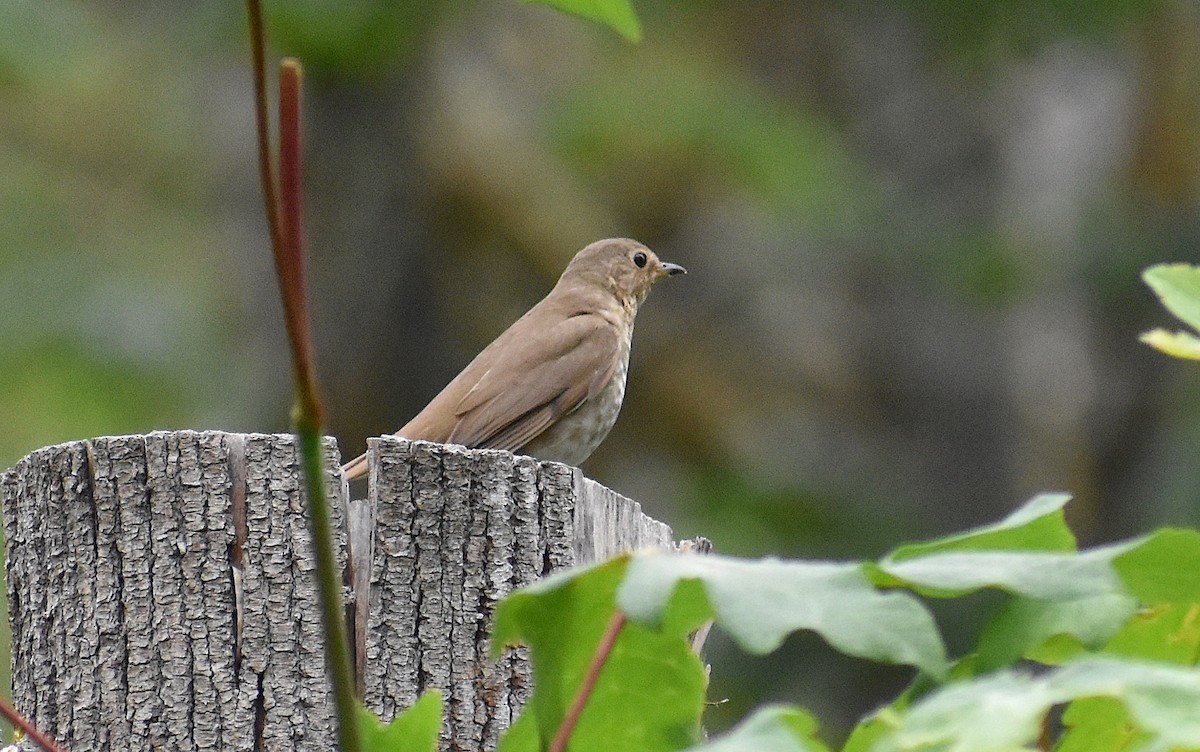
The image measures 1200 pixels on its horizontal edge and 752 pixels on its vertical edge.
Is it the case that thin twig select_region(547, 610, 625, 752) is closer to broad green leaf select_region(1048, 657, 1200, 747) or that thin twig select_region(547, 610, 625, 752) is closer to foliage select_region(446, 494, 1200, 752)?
foliage select_region(446, 494, 1200, 752)

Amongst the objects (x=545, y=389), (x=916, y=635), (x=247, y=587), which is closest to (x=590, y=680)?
(x=916, y=635)

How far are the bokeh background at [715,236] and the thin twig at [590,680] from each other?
8235 millimetres

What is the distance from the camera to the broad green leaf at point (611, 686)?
51.9 inches

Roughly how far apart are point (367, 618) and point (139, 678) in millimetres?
394

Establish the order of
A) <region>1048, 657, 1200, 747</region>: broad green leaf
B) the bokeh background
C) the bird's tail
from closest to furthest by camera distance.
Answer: <region>1048, 657, 1200, 747</region>: broad green leaf
the bird's tail
the bokeh background

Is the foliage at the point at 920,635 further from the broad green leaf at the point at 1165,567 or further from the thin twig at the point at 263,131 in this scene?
the thin twig at the point at 263,131

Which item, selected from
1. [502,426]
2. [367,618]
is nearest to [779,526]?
[502,426]

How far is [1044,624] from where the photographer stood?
1258mm

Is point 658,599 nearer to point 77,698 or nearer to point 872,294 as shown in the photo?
point 77,698

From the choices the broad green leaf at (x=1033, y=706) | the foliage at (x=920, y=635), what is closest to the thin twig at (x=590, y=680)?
the foliage at (x=920, y=635)

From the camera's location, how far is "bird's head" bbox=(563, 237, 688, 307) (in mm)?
7445

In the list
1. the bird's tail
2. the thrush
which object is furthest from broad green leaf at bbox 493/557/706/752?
the thrush

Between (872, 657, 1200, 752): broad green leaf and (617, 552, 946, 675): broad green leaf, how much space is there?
96mm

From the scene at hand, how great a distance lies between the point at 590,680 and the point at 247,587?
4.78 feet
